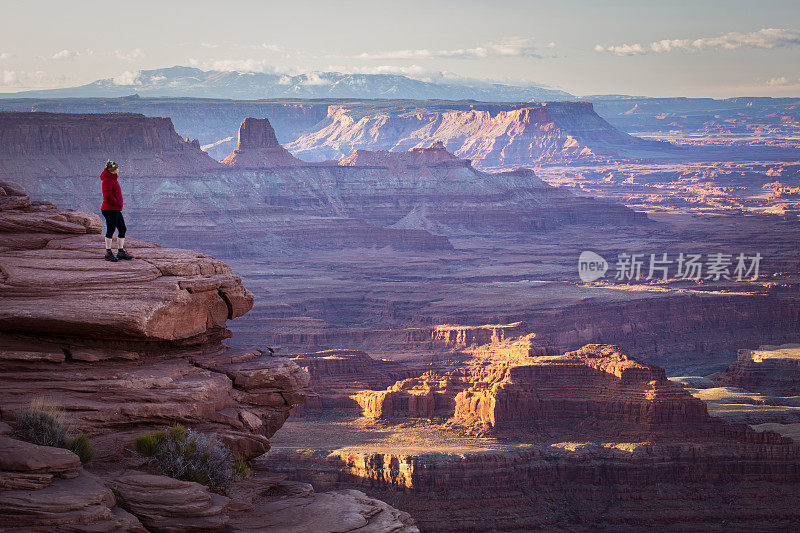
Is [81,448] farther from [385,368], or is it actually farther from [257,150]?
[257,150]

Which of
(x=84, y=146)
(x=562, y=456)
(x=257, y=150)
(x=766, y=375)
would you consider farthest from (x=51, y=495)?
(x=257, y=150)

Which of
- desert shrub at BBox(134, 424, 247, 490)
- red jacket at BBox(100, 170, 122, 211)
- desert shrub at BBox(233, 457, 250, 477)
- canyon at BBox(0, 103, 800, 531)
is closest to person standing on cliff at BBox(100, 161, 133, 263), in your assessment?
red jacket at BBox(100, 170, 122, 211)

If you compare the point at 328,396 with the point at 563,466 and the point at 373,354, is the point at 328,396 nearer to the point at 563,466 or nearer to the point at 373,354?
the point at 563,466

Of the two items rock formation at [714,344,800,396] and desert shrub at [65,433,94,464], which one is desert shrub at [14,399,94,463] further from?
rock formation at [714,344,800,396]

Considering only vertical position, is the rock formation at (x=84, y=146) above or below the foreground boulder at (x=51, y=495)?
above

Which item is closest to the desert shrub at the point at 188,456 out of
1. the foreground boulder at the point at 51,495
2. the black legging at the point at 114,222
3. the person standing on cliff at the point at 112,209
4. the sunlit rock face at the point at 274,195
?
the foreground boulder at the point at 51,495

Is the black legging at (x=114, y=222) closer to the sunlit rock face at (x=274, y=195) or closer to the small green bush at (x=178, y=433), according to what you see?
the small green bush at (x=178, y=433)
